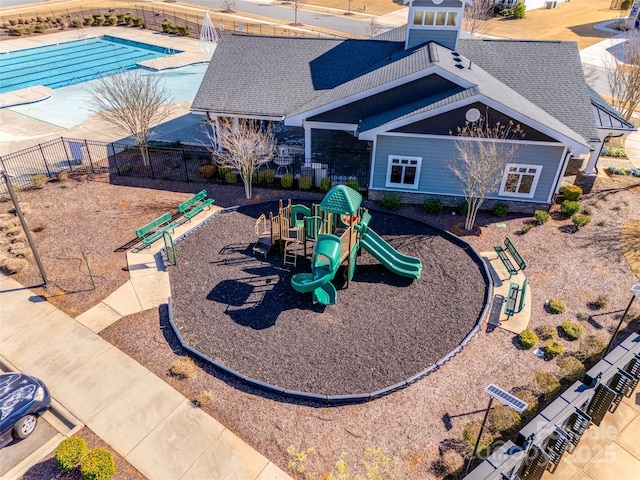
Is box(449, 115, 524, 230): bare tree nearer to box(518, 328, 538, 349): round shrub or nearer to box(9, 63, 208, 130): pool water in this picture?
box(518, 328, 538, 349): round shrub

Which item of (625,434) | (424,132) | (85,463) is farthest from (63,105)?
(625,434)

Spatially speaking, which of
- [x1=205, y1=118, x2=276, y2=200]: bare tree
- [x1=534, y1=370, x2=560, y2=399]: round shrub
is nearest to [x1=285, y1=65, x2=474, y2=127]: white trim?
[x1=205, y1=118, x2=276, y2=200]: bare tree

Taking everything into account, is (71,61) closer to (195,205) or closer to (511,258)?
(195,205)

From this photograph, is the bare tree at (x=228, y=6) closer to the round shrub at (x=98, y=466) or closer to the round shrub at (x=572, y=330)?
the round shrub at (x=572, y=330)

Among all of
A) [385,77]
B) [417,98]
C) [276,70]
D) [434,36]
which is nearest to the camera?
[417,98]

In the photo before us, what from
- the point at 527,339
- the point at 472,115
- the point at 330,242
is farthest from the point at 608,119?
the point at 330,242

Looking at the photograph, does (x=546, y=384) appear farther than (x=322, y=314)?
No

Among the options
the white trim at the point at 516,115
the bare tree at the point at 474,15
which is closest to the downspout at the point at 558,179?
the white trim at the point at 516,115
